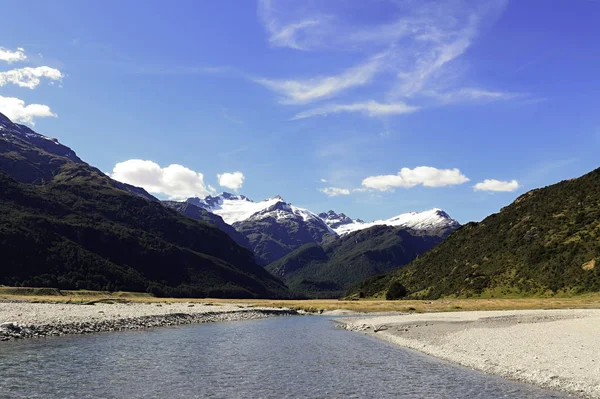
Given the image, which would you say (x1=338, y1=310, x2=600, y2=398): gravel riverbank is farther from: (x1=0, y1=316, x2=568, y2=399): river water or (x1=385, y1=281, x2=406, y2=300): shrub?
(x1=385, y1=281, x2=406, y2=300): shrub

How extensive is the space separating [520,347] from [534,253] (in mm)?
117942

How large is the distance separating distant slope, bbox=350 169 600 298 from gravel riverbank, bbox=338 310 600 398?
237ft

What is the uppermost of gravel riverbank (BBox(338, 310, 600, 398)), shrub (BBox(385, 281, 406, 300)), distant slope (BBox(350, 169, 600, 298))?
distant slope (BBox(350, 169, 600, 298))

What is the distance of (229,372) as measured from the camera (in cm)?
3378

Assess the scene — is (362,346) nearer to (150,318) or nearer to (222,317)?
(150,318)

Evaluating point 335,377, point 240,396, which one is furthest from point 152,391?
point 335,377

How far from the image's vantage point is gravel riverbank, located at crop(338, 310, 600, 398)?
28864 millimetres

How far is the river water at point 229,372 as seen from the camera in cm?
2697

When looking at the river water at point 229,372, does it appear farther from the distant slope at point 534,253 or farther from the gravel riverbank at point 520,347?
the distant slope at point 534,253

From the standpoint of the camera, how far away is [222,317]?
96.3 meters

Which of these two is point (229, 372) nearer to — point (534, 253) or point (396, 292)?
point (534, 253)

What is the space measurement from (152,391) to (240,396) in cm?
534

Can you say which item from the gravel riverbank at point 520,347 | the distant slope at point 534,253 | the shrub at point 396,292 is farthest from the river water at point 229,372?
the shrub at point 396,292

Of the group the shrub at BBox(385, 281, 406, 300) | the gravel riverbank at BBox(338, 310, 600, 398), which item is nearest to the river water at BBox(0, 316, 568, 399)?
the gravel riverbank at BBox(338, 310, 600, 398)
